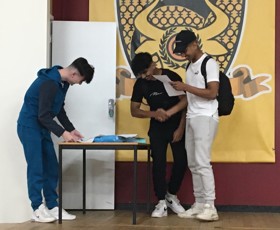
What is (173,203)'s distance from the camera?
15.9 feet

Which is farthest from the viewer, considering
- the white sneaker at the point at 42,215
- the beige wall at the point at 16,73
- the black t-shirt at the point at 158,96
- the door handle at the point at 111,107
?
the door handle at the point at 111,107

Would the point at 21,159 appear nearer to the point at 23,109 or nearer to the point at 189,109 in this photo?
the point at 23,109

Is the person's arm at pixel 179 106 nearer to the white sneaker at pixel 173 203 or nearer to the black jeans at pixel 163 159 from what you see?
the black jeans at pixel 163 159

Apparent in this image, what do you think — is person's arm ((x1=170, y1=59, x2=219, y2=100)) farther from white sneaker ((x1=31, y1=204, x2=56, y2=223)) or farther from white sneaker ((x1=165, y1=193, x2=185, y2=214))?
white sneaker ((x1=31, y1=204, x2=56, y2=223))

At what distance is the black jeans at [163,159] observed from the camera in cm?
468

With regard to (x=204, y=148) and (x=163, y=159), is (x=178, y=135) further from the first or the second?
(x=204, y=148)

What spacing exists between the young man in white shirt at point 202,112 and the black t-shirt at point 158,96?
301 millimetres

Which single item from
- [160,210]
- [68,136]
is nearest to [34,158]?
[68,136]

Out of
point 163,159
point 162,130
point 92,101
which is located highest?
point 92,101

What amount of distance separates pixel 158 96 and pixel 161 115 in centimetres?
18

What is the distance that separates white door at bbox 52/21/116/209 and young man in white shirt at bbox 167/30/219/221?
0.95 metres

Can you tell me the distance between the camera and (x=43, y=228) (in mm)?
4004

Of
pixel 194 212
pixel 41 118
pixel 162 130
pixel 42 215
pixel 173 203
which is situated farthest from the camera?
pixel 173 203

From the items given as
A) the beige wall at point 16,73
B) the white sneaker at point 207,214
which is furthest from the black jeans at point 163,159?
the beige wall at point 16,73
